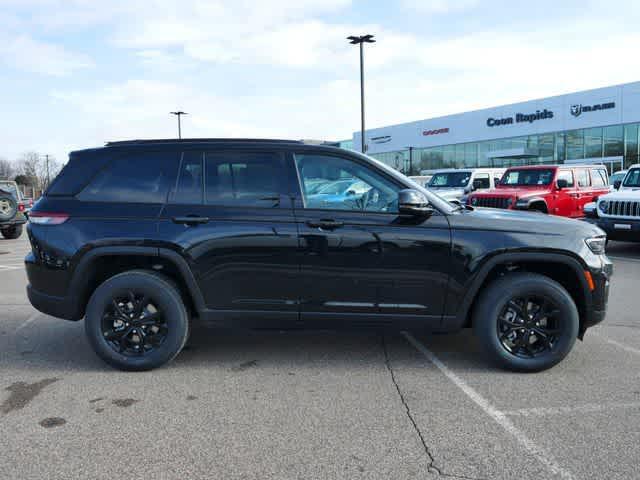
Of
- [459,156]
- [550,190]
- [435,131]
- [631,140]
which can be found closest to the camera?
[550,190]

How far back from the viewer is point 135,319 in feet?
14.5

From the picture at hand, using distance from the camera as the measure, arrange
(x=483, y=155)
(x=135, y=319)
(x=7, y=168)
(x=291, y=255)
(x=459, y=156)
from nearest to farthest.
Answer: (x=291, y=255) → (x=135, y=319) → (x=483, y=155) → (x=459, y=156) → (x=7, y=168)

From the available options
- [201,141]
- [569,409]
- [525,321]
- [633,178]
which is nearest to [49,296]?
[201,141]

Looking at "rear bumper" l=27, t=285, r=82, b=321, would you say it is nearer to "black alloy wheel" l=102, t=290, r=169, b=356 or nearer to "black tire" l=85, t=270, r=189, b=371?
"black tire" l=85, t=270, r=189, b=371

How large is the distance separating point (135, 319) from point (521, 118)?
44677mm

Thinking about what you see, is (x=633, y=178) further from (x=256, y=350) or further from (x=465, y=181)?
(x=256, y=350)

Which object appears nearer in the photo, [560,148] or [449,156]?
[560,148]

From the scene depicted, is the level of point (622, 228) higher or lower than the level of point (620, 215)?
lower

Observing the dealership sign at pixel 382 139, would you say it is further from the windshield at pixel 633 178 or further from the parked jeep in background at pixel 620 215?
the parked jeep in background at pixel 620 215

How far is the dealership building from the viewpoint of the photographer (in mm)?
37562

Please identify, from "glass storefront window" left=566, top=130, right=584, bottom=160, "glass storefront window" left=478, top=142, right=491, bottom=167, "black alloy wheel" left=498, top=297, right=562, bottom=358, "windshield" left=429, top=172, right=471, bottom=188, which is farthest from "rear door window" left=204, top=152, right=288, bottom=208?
"glass storefront window" left=478, top=142, right=491, bottom=167

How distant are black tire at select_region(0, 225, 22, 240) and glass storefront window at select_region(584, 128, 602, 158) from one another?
3704cm

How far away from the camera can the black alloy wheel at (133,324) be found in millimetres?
4410

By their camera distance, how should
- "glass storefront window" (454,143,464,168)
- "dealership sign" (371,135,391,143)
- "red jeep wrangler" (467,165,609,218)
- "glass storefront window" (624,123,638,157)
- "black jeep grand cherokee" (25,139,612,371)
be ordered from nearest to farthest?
"black jeep grand cherokee" (25,139,612,371) → "red jeep wrangler" (467,165,609,218) → "glass storefront window" (624,123,638,157) → "glass storefront window" (454,143,464,168) → "dealership sign" (371,135,391,143)
